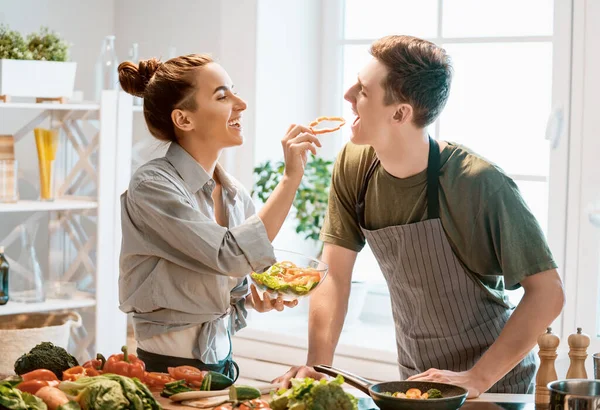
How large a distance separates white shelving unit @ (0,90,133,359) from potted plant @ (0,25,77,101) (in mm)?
104

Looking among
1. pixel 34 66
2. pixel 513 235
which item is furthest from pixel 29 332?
pixel 513 235

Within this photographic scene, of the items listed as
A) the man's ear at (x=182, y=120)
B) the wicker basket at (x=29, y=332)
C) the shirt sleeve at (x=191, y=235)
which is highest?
the man's ear at (x=182, y=120)

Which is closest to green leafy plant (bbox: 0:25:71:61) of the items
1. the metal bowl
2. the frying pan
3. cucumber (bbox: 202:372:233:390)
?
cucumber (bbox: 202:372:233:390)

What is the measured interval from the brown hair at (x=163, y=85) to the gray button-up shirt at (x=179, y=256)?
0.16 meters

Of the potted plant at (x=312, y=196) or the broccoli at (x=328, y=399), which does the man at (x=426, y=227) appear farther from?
the potted plant at (x=312, y=196)

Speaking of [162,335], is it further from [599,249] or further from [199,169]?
[599,249]

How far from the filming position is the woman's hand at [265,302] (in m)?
2.29

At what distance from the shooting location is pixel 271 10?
14.1ft

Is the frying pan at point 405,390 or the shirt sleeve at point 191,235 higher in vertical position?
the shirt sleeve at point 191,235

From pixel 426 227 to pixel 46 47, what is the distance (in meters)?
2.15

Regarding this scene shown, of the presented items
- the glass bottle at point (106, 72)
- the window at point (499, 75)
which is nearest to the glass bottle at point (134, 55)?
the glass bottle at point (106, 72)

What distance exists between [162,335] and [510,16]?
2349 mm

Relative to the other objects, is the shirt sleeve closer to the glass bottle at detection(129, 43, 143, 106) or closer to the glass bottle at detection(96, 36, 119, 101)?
the glass bottle at detection(96, 36, 119, 101)

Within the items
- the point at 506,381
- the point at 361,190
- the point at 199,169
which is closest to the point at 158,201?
the point at 199,169
